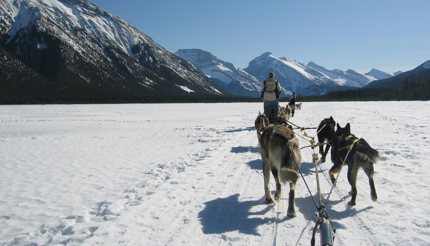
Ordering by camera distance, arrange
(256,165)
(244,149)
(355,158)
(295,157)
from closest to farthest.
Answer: (295,157)
(355,158)
(256,165)
(244,149)

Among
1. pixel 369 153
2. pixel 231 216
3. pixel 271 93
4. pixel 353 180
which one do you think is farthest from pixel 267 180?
pixel 271 93

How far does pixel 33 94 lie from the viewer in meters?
185

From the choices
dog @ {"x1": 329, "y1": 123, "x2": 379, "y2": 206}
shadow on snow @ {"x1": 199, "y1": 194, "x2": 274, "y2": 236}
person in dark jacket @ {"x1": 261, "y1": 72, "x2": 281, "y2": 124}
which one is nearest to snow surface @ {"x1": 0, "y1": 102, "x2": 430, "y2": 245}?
shadow on snow @ {"x1": 199, "y1": 194, "x2": 274, "y2": 236}

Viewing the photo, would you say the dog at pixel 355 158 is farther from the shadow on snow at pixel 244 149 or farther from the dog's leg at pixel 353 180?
the shadow on snow at pixel 244 149

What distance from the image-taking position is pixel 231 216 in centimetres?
621

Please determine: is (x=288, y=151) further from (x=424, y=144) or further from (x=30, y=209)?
A: (x=424, y=144)

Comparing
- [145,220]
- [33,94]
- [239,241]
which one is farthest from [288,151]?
[33,94]

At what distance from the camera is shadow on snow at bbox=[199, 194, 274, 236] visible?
5681 millimetres

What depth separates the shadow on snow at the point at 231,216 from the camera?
18.6 feet

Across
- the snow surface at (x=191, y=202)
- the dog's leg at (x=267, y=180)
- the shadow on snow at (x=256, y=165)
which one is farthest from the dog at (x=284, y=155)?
the shadow on snow at (x=256, y=165)

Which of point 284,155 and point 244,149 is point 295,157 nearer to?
point 284,155

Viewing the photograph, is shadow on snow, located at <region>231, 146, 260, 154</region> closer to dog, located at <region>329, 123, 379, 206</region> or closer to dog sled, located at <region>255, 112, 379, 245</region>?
dog sled, located at <region>255, 112, 379, 245</region>

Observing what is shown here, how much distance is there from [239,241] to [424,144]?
31.4 ft

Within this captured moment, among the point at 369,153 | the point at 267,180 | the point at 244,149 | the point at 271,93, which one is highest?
the point at 271,93
